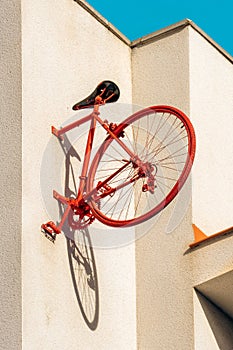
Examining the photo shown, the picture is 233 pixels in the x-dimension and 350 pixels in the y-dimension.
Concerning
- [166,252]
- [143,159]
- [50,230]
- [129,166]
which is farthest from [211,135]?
[50,230]

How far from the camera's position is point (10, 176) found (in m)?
12.7

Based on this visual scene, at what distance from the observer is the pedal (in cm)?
1271

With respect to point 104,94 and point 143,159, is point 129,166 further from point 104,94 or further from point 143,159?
point 104,94

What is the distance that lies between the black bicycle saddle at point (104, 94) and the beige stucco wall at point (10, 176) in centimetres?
83

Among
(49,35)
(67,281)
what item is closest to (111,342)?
(67,281)

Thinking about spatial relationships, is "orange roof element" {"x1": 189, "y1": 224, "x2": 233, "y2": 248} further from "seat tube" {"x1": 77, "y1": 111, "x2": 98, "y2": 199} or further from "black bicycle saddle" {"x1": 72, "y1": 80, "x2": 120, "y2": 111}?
"black bicycle saddle" {"x1": 72, "y1": 80, "x2": 120, "y2": 111}

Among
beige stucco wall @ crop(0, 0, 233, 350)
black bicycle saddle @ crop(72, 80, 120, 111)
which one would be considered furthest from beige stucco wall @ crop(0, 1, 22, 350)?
black bicycle saddle @ crop(72, 80, 120, 111)

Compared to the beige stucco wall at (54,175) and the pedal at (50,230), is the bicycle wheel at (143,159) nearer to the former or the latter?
the beige stucco wall at (54,175)

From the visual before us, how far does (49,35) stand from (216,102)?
2443mm

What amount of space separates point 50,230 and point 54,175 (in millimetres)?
648

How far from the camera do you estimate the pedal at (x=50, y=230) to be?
41.7ft

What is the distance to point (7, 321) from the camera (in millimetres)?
12234

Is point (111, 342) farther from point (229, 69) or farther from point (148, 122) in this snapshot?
point (229, 69)

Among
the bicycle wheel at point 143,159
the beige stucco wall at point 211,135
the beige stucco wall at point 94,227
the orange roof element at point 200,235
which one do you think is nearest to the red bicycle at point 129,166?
the bicycle wheel at point 143,159
